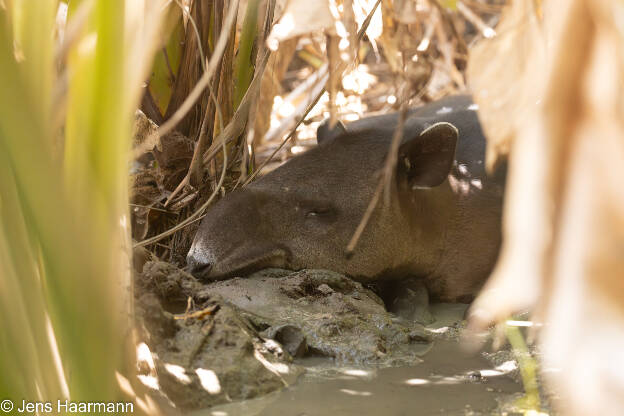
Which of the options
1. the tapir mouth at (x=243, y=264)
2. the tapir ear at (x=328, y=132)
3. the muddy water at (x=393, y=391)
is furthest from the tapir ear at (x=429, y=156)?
the muddy water at (x=393, y=391)

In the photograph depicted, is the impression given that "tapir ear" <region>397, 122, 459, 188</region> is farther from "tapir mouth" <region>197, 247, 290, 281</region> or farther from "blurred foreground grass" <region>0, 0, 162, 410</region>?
"blurred foreground grass" <region>0, 0, 162, 410</region>

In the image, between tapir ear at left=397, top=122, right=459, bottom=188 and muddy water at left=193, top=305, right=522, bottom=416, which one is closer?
muddy water at left=193, top=305, right=522, bottom=416

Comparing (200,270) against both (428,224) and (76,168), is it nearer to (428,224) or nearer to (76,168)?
(428,224)

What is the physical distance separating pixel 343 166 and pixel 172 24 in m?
1.02

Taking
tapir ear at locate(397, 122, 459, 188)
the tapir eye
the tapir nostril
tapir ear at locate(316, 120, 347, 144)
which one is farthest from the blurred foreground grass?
tapir ear at locate(316, 120, 347, 144)

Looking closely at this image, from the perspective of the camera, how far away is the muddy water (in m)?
1.78

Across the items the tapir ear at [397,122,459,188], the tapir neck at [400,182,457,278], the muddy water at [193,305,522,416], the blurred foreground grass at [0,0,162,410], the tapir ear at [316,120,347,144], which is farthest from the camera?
the tapir ear at [316,120,347,144]

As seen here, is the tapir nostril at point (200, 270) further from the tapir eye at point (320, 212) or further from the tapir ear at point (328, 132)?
the tapir ear at point (328, 132)

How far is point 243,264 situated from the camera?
3.07 m

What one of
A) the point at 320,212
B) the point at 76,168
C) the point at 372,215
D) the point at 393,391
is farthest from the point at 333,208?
the point at 76,168

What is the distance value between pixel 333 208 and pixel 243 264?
0.61 m

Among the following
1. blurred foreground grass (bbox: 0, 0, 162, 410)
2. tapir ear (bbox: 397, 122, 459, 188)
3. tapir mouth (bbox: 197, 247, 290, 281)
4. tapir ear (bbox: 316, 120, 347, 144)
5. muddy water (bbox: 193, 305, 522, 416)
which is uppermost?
blurred foreground grass (bbox: 0, 0, 162, 410)

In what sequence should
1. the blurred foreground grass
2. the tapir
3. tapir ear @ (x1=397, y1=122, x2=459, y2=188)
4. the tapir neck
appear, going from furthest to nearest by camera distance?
1. the tapir neck
2. tapir ear @ (x1=397, y1=122, x2=459, y2=188)
3. the tapir
4. the blurred foreground grass

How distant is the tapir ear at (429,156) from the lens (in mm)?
3422
